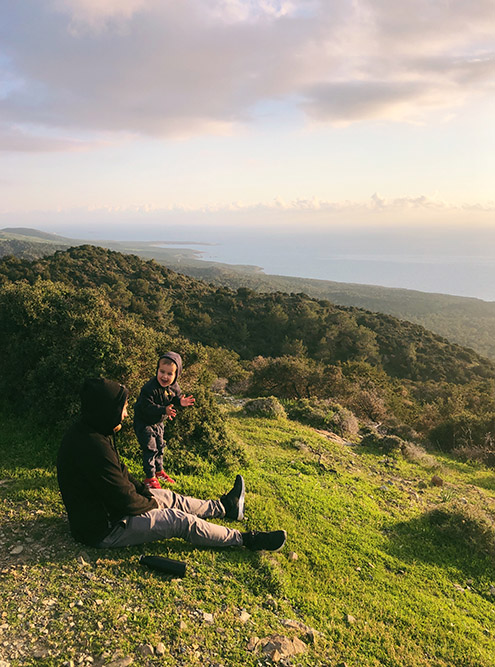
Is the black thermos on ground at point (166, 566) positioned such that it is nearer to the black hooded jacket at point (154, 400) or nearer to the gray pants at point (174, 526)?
the gray pants at point (174, 526)

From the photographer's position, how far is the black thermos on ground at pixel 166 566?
12.4ft

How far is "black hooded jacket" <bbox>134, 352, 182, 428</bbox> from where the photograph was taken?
208 inches

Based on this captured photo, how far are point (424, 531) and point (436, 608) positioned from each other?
1.93 metres

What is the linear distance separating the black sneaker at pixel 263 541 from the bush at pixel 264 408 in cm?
813

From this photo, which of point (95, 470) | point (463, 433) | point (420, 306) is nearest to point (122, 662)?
point (95, 470)

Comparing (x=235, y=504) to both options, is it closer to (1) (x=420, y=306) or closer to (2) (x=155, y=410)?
(2) (x=155, y=410)

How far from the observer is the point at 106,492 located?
12.3 feet

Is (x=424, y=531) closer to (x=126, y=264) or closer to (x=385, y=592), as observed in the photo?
(x=385, y=592)

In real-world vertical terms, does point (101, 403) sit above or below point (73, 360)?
above

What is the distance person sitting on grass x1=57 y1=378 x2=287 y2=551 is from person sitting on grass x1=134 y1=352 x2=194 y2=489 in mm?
1133

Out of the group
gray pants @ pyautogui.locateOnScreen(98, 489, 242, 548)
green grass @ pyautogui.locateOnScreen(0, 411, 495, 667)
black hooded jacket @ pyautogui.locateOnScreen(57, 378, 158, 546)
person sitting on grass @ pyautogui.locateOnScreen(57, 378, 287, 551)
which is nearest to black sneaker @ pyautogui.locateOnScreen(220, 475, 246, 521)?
gray pants @ pyautogui.locateOnScreen(98, 489, 242, 548)

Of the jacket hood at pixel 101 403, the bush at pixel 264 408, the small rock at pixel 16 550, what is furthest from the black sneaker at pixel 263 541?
the bush at pixel 264 408

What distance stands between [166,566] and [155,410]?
2.08m

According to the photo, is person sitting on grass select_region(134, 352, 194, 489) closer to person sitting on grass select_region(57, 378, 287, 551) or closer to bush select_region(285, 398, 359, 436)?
person sitting on grass select_region(57, 378, 287, 551)
